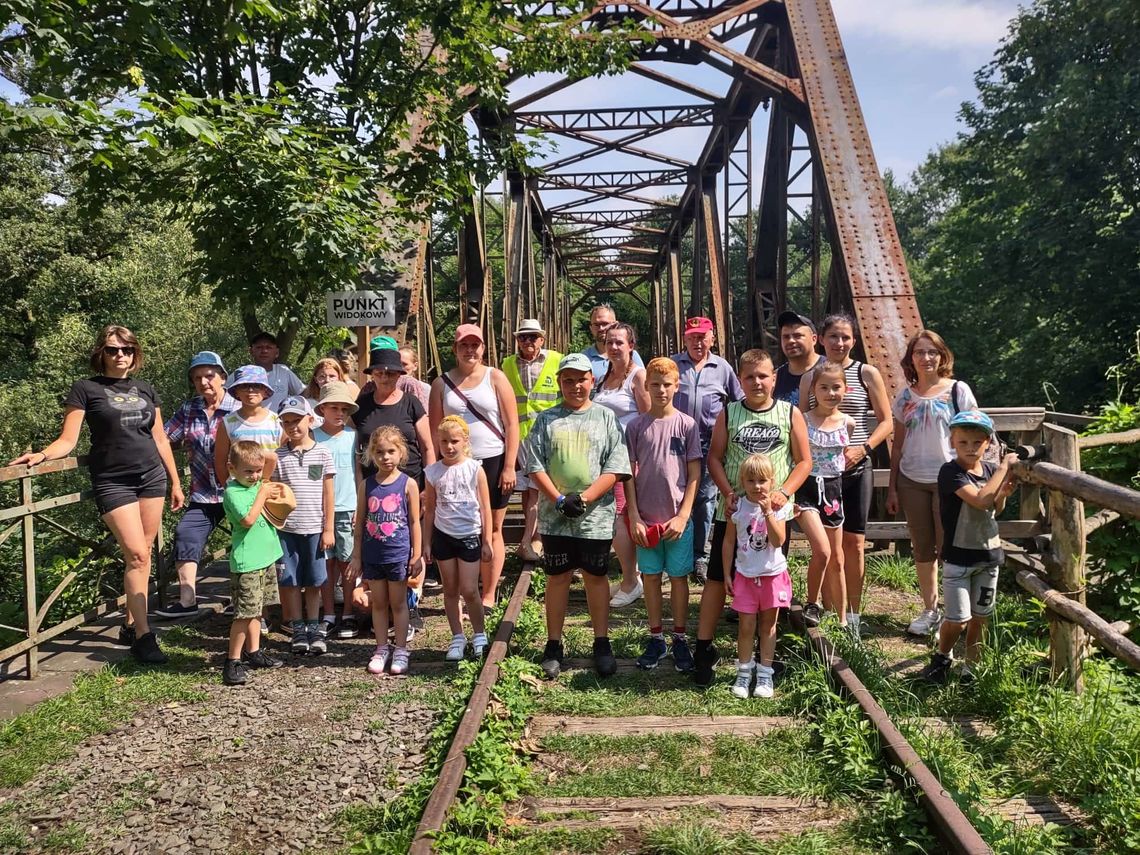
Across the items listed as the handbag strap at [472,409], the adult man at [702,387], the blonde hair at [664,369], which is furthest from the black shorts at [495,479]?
the blonde hair at [664,369]

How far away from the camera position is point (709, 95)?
13.5 meters

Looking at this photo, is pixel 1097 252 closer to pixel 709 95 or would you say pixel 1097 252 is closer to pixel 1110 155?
pixel 1110 155

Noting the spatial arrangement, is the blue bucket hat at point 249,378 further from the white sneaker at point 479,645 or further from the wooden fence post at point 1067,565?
the wooden fence post at point 1067,565

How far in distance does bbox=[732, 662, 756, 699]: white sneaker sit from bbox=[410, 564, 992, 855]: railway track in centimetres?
9

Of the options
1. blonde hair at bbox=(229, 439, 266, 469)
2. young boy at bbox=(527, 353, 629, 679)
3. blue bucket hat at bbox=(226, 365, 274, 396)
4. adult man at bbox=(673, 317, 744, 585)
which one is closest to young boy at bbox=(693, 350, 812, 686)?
young boy at bbox=(527, 353, 629, 679)

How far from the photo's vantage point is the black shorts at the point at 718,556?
475 cm

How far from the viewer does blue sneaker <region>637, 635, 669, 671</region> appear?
498cm

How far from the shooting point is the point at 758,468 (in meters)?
4.44

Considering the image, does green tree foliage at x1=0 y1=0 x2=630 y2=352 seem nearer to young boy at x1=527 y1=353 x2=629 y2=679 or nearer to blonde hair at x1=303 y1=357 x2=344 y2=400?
blonde hair at x1=303 y1=357 x2=344 y2=400

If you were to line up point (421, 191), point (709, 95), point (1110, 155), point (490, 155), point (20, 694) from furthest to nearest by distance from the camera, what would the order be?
point (1110, 155)
point (709, 95)
point (490, 155)
point (421, 191)
point (20, 694)

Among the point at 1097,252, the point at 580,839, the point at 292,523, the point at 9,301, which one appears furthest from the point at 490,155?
the point at 9,301

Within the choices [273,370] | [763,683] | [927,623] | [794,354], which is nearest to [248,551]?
[273,370]

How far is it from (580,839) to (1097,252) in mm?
17884

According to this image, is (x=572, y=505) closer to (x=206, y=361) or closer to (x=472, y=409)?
(x=472, y=409)
